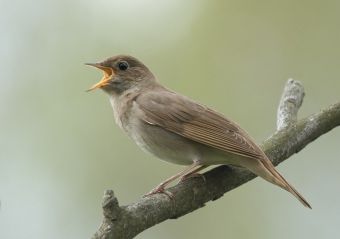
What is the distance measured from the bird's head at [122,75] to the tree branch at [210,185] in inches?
51.8

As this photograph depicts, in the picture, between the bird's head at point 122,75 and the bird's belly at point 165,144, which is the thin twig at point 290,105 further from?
the bird's head at point 122,75

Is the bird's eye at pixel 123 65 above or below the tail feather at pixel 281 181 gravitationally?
above

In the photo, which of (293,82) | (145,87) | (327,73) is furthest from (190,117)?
(327,73)

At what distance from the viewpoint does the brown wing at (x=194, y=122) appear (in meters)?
6.00

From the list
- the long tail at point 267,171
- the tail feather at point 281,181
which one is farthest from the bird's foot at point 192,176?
the tail feather at point 281,181

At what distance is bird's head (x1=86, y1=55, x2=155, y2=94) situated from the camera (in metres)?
7.02

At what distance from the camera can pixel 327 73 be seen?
9.98 m

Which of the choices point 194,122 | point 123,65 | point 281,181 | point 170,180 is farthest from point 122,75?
point 281,181

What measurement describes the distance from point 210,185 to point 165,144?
0.56 m

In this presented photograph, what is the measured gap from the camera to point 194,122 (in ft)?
20.8

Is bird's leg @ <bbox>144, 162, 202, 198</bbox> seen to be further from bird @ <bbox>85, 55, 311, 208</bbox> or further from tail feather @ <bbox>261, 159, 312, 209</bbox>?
tail feather @ <bbox>261, 159, 312, 209</bbox>

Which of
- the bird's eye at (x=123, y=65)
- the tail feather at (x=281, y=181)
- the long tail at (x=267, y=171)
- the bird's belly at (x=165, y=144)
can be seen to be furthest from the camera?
the bird's eye at (x=123, y=65)

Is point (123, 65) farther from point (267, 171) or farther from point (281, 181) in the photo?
point (281, 181)

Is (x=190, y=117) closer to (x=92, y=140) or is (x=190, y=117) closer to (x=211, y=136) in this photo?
(x=211, y=136)
